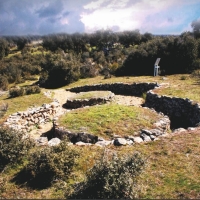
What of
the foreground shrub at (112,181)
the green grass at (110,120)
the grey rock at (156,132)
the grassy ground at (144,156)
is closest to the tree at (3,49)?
the green grass at (110,120)

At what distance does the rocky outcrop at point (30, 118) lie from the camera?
17.2 meters

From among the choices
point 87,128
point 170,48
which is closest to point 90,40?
point 170,48

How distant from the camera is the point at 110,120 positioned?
15531 millimetres

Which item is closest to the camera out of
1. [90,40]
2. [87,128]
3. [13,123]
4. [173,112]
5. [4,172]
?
[4,172]

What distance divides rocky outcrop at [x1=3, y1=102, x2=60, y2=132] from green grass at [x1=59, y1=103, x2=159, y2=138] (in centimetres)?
290

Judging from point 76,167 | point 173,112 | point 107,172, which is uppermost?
point 107,172

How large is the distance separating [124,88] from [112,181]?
76.3 ft

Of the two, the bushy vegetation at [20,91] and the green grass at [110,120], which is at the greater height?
the bushy vegetation at [20,91]

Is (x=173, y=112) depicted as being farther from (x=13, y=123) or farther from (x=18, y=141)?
(x=18, y=141)

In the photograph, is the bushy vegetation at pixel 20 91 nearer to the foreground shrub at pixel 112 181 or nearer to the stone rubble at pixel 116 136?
the stone rubble at pixel 116 136

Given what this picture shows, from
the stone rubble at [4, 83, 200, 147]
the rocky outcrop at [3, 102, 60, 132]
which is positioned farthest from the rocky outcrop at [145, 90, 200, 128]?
the rocky outcrop at [3, 102, 60, 132]

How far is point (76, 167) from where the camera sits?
9172 millimetres

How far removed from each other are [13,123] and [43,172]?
9616 mm

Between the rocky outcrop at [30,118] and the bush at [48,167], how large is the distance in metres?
8.19
